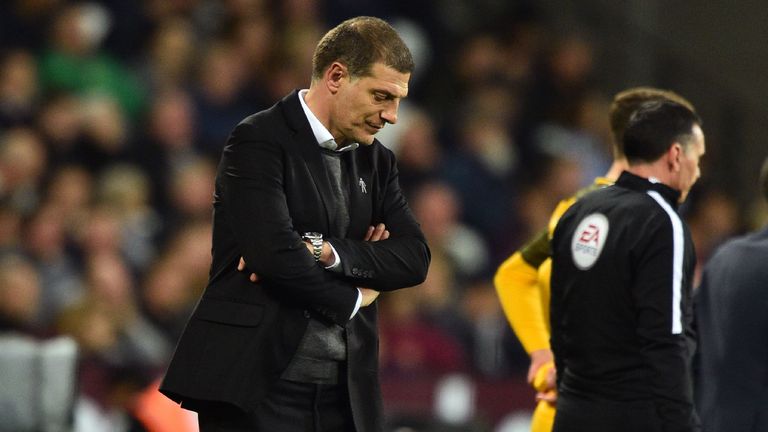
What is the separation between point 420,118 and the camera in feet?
30.8

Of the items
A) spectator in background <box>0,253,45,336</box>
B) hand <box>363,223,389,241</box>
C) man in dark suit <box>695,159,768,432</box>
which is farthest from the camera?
spectator in background <box>0,253,45,336</box>

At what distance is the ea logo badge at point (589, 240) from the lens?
3.89 m

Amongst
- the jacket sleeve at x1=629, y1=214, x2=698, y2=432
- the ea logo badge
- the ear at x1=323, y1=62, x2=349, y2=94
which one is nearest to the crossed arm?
the ear at x1=323, y1=62, x2=349, y2=94

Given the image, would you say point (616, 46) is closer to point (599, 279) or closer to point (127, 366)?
point (127, 366)

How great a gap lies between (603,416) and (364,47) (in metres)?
1.24

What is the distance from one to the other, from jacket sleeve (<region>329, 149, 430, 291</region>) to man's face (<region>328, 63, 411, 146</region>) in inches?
9.9

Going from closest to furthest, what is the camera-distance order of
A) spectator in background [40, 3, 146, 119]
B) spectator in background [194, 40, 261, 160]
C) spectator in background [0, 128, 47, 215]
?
1. spectator in background [0, 128, 47, 215]
2. spectator in background [40, 3, 146, 119]
3. spectator in background [194, 40, 261, 160]

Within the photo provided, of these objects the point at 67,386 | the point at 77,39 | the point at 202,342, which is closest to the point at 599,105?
the point at 77,39

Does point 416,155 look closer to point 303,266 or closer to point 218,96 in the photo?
point 218,96

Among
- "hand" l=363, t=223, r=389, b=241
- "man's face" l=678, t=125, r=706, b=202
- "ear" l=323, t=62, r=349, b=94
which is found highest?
"ear" l=323, t=62, r=349, b=94

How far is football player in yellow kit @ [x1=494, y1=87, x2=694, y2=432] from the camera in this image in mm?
4359

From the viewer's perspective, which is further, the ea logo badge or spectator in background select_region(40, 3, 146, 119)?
spectator in background select_region(40, 3, 146, 119)

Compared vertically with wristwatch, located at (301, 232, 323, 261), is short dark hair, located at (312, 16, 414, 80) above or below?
above

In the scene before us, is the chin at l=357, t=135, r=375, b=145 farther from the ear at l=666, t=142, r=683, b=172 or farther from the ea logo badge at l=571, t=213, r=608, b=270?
the ear at l=666, t=142, r=683, b=172
